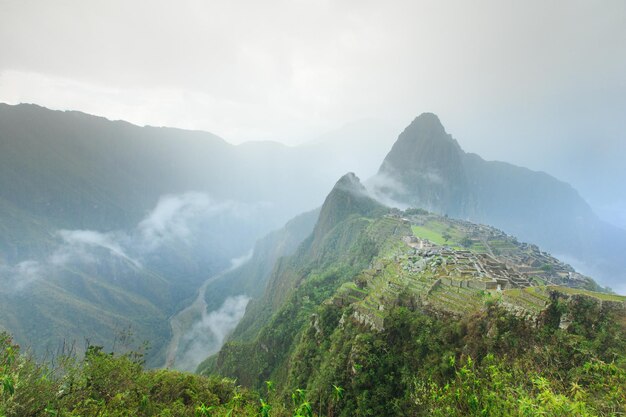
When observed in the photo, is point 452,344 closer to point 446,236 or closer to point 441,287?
point 441,287

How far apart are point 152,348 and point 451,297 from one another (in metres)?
154

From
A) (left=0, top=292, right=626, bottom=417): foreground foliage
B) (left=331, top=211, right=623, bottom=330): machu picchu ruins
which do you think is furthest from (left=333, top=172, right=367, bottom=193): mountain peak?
(left=0, top=292, right=626, bottom=417): foreground foliage

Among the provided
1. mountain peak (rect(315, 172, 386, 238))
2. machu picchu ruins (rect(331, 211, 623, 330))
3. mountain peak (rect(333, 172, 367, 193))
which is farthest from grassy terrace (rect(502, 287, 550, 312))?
mountain peak (rect(333, 172, 367, 193))

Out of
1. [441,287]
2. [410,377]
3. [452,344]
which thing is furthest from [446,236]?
[410,377]

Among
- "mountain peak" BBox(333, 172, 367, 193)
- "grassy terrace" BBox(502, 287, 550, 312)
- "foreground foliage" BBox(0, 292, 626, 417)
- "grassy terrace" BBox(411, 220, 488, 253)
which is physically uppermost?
"mountain peak" BBox(333, 172, 367, 193)

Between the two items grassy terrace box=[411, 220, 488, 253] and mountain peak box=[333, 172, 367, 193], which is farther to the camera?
mountain peak box=[333, 172, 367, 193]

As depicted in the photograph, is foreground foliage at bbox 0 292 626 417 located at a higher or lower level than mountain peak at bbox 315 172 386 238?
lower

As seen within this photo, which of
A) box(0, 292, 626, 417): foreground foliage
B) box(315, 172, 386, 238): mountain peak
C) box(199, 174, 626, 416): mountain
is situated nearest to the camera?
box(0, 292, 626, 417): foreground foliage

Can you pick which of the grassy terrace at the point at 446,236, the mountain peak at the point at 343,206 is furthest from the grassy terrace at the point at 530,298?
the mountain peak at the point at 343,206

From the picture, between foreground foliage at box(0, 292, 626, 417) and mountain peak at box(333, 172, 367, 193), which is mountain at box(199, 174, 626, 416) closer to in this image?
foreground foliage at box(0, 292, 626, 417)

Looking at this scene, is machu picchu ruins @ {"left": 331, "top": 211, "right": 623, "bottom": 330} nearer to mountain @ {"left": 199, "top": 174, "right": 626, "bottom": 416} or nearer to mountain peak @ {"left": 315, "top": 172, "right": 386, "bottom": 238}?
mountain @ {"left": 199, "top": 174, "right": 626, "bottom": 416}

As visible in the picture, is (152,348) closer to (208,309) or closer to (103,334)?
(103,334)

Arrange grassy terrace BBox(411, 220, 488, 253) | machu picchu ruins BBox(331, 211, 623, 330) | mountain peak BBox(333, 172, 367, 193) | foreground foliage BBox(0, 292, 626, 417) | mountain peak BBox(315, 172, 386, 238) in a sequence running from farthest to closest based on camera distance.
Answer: mountain peak BBox(333, 172, 367, 193) < mountain peak BBox(315, 172, 386, 238) < grassy terrace BBox(411, 220, 488, 253) < machu picchu ruins BBox(331, 211, 623, 330) < foreground foliage BBox(0, 292, 626, 417)

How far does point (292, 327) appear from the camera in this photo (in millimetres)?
62969
